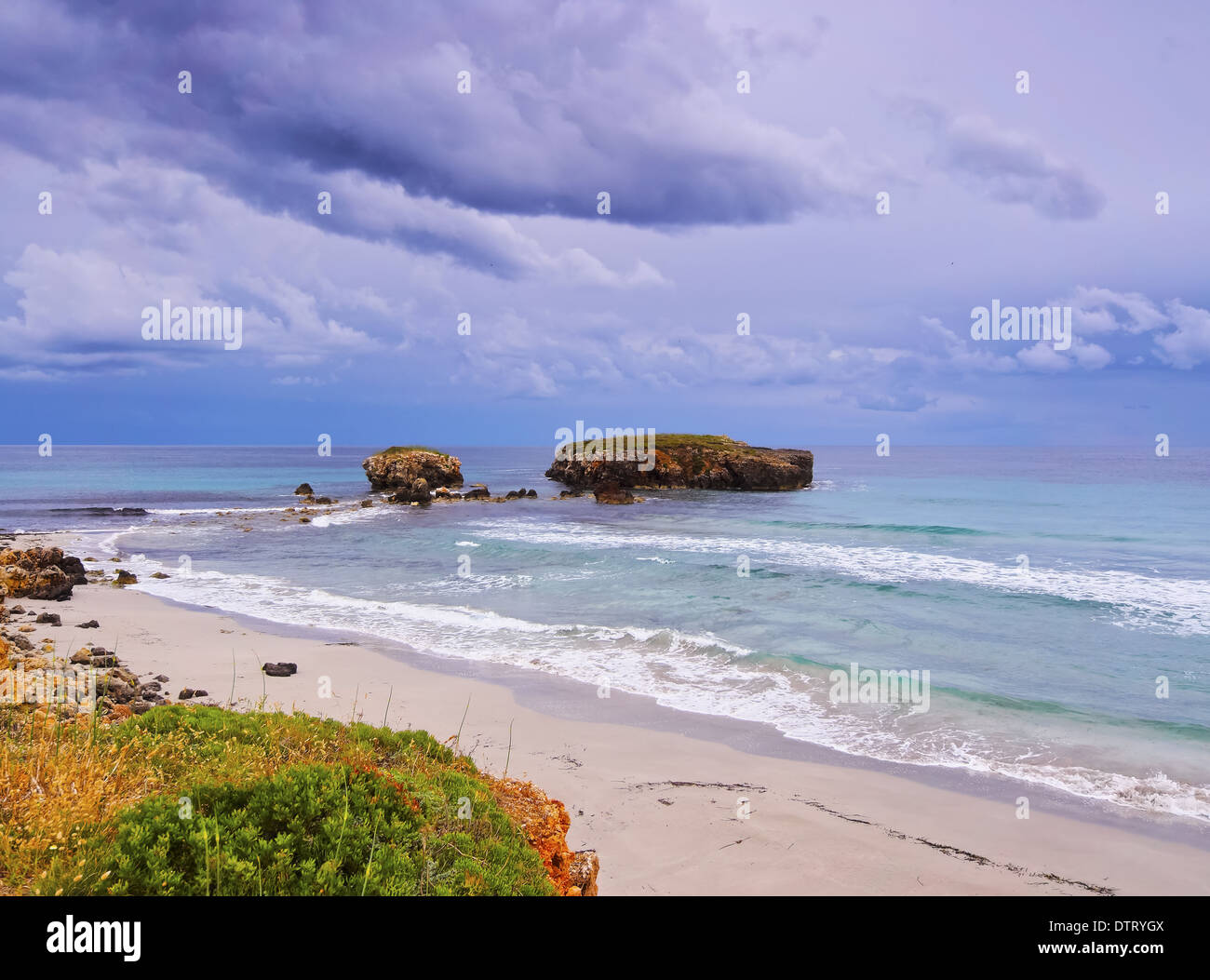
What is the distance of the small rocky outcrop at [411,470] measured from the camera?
232ft

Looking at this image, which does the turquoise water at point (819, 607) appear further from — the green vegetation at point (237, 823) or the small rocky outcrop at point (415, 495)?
the small rocky outcrop at point (415, 495)

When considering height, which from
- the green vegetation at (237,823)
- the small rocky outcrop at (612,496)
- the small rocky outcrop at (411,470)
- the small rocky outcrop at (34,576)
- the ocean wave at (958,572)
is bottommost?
the ocean wave at (958,572)

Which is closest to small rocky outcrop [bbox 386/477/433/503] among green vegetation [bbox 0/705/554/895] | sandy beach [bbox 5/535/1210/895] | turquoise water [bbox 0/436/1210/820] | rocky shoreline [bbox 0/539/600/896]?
turquoise water [bbox 0/436/1210/820]

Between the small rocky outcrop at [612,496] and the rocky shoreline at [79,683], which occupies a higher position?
the small rocky outcrop at [612,496]

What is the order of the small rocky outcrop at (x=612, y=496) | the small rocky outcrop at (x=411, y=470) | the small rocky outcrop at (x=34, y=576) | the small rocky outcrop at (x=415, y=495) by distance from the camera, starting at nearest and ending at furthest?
1. the small rocky outcrop at (x=34, y=576)
2. the small rocky outcrop at (x=612, y=496)
3. the small rocky outcrop at (x=415, y=495)
4. the small rocky outcrop at (x=411, y=470)

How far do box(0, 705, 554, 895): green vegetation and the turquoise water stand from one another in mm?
8133

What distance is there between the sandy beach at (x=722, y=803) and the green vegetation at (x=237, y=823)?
2.28 m

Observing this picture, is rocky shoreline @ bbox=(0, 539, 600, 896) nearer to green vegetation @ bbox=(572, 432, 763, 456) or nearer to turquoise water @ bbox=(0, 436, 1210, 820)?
turquoise water @ bbox=(0, 436, 1210, 820)

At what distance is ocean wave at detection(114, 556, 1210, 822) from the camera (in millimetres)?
10516

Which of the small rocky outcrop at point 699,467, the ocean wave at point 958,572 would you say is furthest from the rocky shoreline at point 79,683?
the small rocky outcrop at point 699,467

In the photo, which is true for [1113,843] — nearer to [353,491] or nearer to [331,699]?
[331,699]
